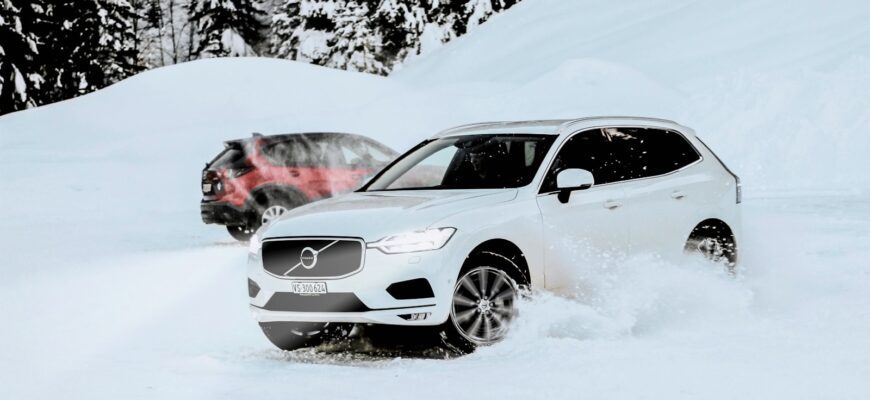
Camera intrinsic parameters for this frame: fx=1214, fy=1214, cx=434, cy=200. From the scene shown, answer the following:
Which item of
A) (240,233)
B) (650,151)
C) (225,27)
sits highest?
(225,27)

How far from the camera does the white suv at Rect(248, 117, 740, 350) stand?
23.7 feet

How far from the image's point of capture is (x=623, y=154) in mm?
8961

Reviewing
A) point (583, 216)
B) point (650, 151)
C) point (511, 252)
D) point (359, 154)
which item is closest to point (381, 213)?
point (511, 252)

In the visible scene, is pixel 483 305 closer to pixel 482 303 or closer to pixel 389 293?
pixel 482 303

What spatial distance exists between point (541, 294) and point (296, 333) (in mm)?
1632

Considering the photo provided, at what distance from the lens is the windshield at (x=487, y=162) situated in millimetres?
8198

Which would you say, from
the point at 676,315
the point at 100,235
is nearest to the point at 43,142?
the point at 100,235

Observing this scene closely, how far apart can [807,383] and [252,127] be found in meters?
24.5

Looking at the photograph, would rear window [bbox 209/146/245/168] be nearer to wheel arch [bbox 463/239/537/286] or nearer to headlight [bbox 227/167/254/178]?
headlight [bbox 227/167/254/178]

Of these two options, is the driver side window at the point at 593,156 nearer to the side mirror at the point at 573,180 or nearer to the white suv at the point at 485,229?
the white suv at the point at 485,229

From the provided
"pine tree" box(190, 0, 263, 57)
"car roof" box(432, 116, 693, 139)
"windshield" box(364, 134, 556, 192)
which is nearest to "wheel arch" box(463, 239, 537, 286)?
"windshield" box(364, 134, 556, 192)

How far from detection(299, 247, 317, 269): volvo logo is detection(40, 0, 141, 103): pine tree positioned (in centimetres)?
4431

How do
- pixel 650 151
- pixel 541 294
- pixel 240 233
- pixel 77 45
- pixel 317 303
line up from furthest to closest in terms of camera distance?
pixel 77 45
pixel 240 233
pixel 650 151
pixel 541 294
pixel 317 303

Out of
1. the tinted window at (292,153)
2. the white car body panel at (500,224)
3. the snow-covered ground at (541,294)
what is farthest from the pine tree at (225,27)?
the white car body panel at (500,224)
